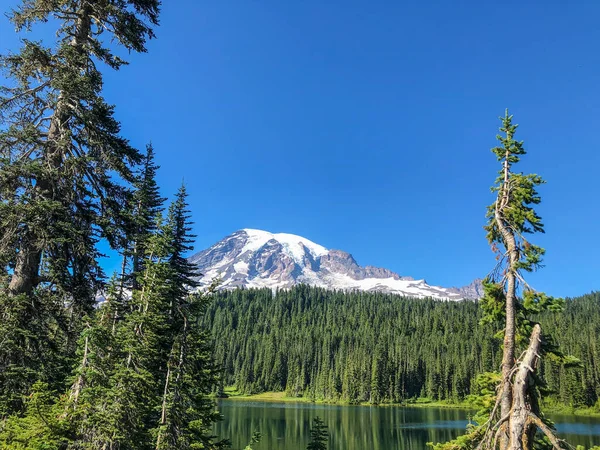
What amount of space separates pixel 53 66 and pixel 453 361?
5981 inches

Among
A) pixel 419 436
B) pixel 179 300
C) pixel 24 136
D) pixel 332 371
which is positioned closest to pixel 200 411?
pixel 179 300

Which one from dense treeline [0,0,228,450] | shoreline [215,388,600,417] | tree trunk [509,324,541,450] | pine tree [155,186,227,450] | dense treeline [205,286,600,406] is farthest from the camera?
dense treeline [205,286,600,406]

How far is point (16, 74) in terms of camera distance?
11992mm

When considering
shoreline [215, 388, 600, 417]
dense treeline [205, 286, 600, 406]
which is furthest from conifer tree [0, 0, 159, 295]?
dense treeline [205, 286, 600, 406]

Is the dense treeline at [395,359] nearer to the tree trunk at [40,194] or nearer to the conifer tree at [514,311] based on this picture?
the conifer tree at [514,311]

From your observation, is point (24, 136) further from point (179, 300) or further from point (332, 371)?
point (332, 371)

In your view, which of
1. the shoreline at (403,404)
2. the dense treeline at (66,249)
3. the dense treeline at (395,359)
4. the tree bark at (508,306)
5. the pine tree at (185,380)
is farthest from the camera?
the dense treeline at (395,359)

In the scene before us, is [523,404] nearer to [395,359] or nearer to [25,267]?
[25,267]

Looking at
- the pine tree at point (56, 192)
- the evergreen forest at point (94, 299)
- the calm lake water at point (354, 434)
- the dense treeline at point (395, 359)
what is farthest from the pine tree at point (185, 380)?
the dense treeline at point (395, 359)

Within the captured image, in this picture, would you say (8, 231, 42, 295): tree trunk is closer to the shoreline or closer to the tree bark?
the tree bark

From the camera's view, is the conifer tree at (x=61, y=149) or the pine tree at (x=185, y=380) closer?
the conifer tree at (x=61, y=149)

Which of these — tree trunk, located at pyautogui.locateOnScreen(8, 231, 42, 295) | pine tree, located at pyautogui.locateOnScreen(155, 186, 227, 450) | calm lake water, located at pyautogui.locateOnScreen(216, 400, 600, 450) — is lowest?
calm lake water, located at pyautogui.locateOnScreen(216, 400, 600, 450)

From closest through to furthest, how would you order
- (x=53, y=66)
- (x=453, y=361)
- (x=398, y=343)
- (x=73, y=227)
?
1. (x=73, y=227)
2. (x=53, y=66)
3. (x=453, y=361)
4. (x=398, y=343)

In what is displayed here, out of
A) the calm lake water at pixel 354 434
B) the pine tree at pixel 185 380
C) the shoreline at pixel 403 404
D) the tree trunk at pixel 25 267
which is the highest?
the tree trunk at pixel 25 267
